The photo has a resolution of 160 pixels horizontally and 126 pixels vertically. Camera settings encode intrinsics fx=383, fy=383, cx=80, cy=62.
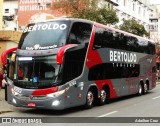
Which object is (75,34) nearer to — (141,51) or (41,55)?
(41,55)

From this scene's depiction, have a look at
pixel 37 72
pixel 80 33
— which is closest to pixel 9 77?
pixel 37 72

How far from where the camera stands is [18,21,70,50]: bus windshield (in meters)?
15.2

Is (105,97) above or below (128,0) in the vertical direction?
below

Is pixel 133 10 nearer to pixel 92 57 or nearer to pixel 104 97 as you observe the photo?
pixel 104 97

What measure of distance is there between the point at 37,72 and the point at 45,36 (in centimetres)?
161

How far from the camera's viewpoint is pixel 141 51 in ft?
80.9

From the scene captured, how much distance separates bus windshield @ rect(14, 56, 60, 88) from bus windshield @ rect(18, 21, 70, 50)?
578 millimetres

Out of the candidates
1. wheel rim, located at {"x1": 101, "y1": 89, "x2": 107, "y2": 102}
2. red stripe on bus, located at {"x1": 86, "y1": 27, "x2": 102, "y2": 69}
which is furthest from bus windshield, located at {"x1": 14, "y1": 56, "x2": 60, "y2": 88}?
wheel rim, located at {"x1": 101, "y1": 89, "x2": 107, "y2": 102}

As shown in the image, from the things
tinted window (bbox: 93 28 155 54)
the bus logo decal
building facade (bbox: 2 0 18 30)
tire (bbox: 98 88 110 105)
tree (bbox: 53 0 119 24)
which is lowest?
tire (bbox: 98 88 110 105)

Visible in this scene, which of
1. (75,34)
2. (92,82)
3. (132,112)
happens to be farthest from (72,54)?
(132,112)

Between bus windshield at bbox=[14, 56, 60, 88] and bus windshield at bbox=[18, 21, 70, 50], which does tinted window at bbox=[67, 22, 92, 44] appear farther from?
bus windshield at bbox=[14, 56, 60, 88]

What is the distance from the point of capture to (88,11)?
3003 cm

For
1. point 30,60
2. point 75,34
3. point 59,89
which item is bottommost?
point 59,89

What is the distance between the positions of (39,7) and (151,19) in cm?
4734
